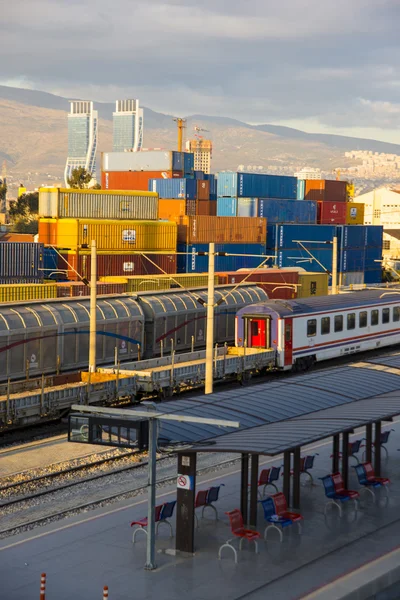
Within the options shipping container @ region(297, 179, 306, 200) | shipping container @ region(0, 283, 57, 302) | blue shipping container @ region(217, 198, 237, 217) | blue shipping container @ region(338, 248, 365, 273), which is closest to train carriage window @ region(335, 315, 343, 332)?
shipping container @ region(0, 283, 57, 302)

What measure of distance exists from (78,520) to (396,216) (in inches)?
5314

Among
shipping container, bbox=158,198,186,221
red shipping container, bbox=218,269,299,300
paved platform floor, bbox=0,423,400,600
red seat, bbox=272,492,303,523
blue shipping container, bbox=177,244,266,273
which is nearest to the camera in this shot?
paved platform floor, bbox=0,423,400,600

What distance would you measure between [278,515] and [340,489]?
A: 2.68 metres

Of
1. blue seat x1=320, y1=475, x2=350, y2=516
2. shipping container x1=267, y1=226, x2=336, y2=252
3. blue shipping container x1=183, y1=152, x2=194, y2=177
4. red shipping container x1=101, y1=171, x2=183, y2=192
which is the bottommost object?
blue seat x1=320, y1=475, x2=350, y2=516

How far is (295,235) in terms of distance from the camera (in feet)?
254

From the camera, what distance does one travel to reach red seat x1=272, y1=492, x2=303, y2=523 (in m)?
19.9

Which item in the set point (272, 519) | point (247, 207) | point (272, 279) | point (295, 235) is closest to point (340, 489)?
point (272, 519)

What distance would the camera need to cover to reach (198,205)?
81.1 m

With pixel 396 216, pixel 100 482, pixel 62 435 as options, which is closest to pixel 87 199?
pixel 62 435

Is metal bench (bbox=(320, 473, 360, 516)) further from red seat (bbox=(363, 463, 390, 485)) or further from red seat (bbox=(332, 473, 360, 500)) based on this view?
red seat (bbox=(363, 463, 390, 485))

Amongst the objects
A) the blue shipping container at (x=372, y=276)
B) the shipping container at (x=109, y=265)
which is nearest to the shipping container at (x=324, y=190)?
the blue shipping container at (x=372, y=276)

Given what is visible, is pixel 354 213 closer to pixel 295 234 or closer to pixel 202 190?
pixel 295 234

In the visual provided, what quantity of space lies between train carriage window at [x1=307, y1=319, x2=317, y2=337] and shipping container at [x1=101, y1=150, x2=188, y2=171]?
48545mm

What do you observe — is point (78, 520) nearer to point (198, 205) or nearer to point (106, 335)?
point (106, 335)
